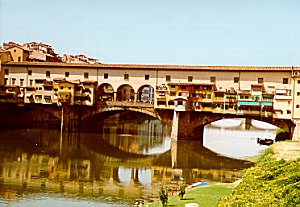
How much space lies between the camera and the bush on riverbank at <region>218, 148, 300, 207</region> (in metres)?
9.34

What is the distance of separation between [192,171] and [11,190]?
10.5 metres

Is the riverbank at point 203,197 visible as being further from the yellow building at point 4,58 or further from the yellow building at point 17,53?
the yellow building at point 17,53

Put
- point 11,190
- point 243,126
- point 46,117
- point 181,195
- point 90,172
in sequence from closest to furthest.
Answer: point 181,195
point 11,190
point 90,172
point 46,117
point 243,126

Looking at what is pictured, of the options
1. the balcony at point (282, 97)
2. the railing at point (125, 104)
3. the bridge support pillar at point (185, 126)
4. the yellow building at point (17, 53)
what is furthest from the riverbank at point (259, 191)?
the yellow building at point (17, 53)

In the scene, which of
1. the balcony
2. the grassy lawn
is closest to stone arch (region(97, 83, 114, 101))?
the balcony

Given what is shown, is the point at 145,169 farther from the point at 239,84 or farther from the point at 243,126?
the point at 243,126

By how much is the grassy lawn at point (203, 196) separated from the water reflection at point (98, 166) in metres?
2.13

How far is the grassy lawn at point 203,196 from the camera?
44.8 feet

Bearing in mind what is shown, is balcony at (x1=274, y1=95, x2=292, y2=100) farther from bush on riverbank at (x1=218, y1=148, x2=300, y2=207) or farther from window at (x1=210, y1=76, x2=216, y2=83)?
bush on riverbank at (x1=218, y1=148, x2=300, y2=207)

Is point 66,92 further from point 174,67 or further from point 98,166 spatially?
point 98,166

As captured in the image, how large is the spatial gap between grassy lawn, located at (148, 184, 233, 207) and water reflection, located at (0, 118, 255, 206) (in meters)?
2.13

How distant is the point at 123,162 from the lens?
2667 centimetres

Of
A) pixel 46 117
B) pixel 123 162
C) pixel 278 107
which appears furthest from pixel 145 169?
pixel 46 117

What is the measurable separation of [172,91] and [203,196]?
77.0ft
